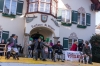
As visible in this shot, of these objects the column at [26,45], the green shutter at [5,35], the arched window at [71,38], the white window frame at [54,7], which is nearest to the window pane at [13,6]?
the green shutter at [5,35]

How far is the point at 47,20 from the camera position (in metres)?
15.5

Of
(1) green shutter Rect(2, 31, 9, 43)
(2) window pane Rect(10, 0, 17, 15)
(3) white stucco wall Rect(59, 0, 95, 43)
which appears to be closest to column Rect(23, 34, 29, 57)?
(1) green shutter Rect(2, 31, 9, 43)

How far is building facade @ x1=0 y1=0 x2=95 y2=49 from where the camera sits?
15375mm

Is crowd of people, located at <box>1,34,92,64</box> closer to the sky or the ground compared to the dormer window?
closer to the ground

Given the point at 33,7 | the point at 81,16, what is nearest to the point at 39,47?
the point at 33,7

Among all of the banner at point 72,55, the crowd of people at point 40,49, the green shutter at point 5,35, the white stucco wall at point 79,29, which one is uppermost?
the white stucco wall at point 79,29

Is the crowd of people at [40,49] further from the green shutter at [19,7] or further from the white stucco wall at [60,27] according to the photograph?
the green shutter at [19,7]

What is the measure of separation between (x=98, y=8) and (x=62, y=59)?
10124 mm

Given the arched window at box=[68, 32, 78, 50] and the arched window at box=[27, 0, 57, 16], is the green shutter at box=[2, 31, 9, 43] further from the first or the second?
the arched window at box=[68, 32, 78, 50]

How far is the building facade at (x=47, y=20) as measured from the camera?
15.4 meters

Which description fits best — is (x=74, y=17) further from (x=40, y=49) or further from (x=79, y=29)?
(x=40, y=49)

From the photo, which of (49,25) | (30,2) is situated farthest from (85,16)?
(30,2)

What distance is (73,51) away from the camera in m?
13.1

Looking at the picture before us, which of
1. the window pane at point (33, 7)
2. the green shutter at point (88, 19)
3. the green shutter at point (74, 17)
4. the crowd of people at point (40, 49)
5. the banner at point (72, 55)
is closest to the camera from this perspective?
the crowd of people at point (40, 49)
